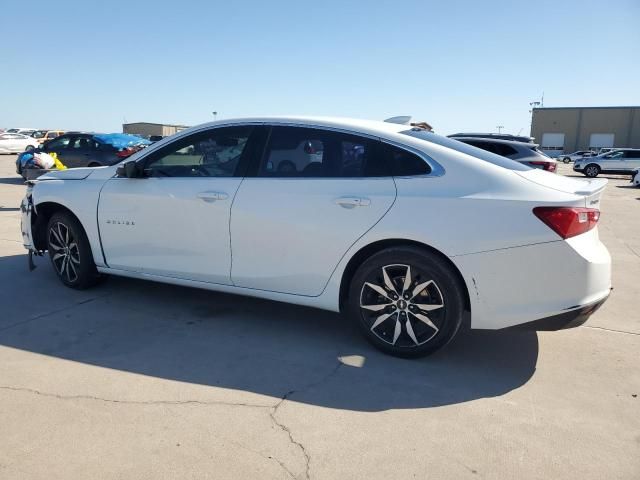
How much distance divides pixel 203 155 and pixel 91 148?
1136 centimetres

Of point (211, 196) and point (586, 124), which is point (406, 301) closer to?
point (211, 196)

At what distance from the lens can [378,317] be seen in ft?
11.7

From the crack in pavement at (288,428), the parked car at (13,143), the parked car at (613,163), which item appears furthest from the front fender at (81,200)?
the parked car at (613,163)

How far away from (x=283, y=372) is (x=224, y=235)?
1183 millimetres

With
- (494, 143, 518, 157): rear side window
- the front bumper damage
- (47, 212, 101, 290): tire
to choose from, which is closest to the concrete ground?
(47, 212, 101, 290): tire

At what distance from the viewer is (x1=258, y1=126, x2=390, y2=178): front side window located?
362 centimetres

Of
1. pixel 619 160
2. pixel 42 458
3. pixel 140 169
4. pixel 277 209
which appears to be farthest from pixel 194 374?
pixel 619 160

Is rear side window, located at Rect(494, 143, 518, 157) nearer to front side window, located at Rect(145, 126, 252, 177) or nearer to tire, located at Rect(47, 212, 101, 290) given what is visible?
front side window, located at Rect(145, 126, 252, 177)

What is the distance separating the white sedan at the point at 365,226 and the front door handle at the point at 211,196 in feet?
0.04

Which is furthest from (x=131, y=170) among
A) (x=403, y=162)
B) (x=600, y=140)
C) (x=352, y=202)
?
(x=600, y=140)

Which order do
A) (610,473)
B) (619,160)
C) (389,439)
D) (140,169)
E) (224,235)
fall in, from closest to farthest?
(610,473) < (389,439) < (224,235) < (140,169) < (619,160)

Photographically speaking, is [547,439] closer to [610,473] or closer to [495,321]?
[610,473]

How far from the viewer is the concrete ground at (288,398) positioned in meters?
2.46

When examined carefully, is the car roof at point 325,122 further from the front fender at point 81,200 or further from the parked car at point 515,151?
the parked car at point 515,151
